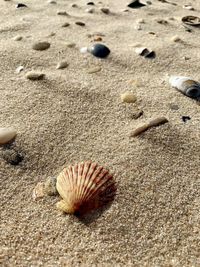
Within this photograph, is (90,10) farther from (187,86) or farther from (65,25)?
(187,86)

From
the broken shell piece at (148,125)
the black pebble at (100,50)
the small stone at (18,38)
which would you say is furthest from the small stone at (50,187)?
the small stone at (18,38)

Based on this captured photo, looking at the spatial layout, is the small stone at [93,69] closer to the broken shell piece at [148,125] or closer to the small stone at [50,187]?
the broken shell piece at [148,125]

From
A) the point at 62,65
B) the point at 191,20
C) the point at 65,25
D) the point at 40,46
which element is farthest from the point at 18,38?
the point at 191,20

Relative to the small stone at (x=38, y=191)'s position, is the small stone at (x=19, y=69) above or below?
above

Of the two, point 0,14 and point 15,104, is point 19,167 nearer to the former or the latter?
point 15,104

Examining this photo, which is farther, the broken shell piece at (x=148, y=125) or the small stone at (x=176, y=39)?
the small stone at (x=176, y=39)

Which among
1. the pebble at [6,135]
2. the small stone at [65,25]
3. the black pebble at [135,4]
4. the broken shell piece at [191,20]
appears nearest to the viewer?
the pebble at [6,135]
